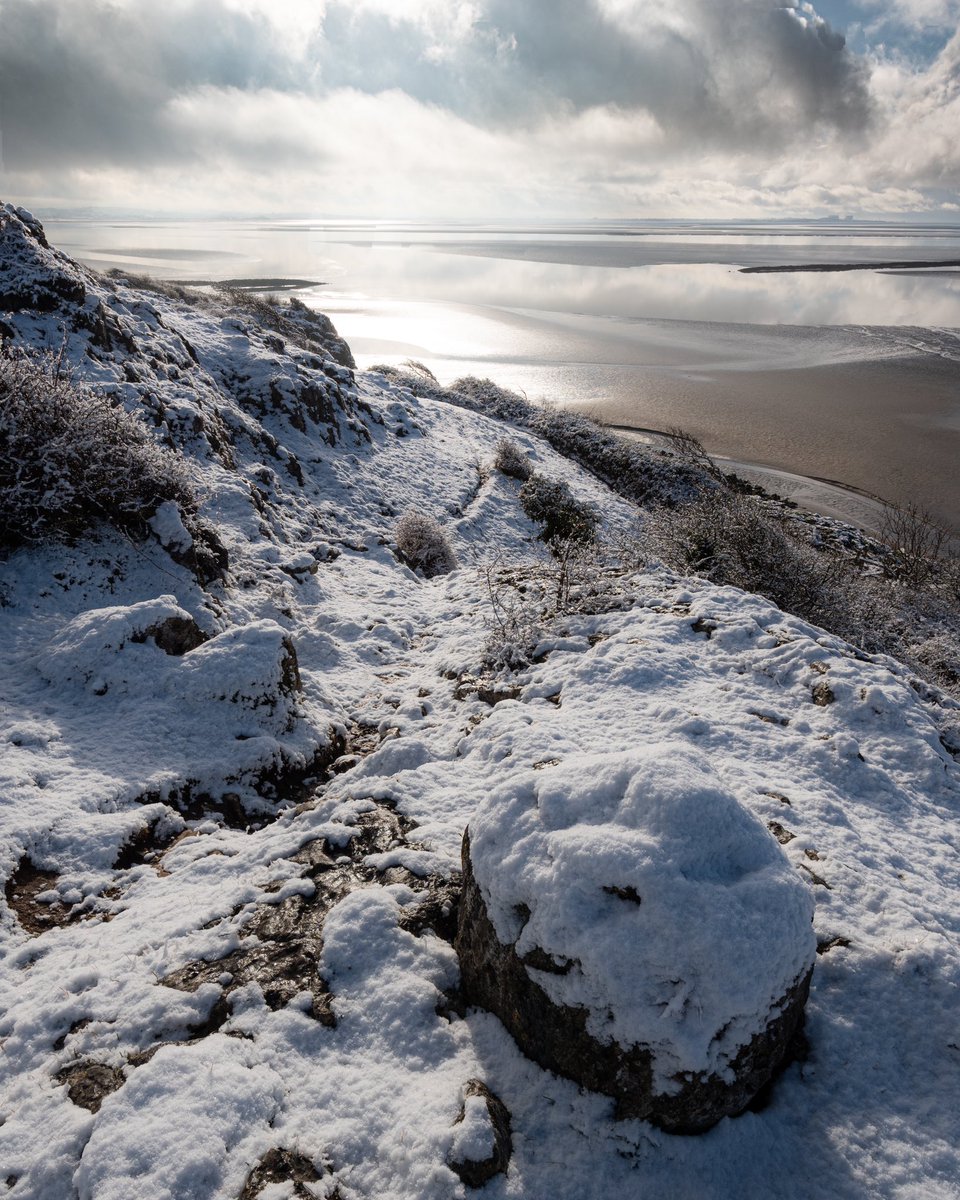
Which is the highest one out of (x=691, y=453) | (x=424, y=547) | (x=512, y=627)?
(x=691, y=453)

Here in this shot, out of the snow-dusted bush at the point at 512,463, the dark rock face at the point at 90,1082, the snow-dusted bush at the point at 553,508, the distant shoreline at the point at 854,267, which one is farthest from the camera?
the distant shoreline at the point at 854,267

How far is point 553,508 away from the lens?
22.9 m

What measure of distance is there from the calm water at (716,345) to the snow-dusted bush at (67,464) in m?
29.1

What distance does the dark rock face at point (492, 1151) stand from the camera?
3680 millimetres

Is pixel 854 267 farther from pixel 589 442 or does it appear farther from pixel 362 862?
pixel 362 862

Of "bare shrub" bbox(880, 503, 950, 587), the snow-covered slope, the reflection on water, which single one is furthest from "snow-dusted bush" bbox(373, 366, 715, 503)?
the reflection on water

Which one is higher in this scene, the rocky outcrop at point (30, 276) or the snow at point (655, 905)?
the rocky outcrop at point (30, 276)

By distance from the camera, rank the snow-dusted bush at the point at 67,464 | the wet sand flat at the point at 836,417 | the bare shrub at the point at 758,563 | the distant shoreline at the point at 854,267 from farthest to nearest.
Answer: the distant shoreline at the point at 854,267
the wet sand flat at the point at 836,417
the bare shrub at the point at 758,563
the snow-dusted bush at the point at 67,464

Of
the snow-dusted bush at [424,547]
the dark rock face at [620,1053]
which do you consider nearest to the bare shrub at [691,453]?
the snow-dusted bush at [424,547]

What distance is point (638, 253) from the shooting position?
144 m

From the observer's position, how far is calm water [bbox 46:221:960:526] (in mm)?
34375

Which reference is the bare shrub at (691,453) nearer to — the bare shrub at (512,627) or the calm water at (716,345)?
the calm water at (716,345)

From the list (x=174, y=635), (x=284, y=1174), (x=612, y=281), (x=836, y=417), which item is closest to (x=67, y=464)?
(x=174, y=635)

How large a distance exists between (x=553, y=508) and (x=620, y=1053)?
20.0m
